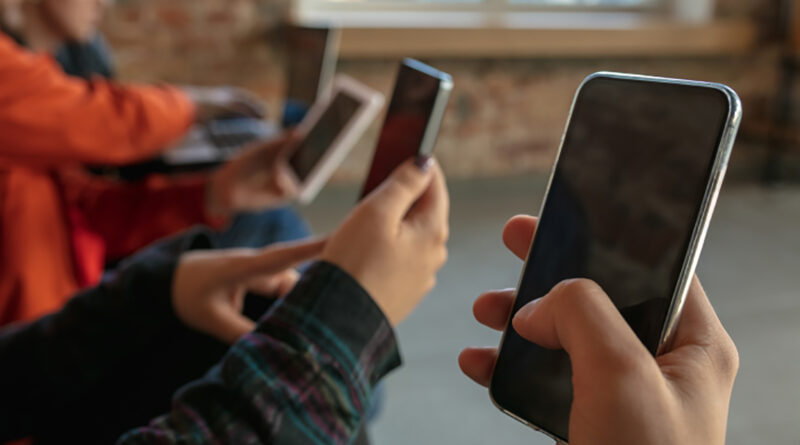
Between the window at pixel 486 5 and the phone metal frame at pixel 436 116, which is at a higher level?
the window at pixel 486 5

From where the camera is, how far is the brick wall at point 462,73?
2.71 meters

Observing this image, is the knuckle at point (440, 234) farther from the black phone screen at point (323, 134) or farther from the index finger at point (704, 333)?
the black phone screen at point (323, 134)

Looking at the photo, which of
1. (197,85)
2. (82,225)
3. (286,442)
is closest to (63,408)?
(286,442)

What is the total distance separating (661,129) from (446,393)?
4.07 feet

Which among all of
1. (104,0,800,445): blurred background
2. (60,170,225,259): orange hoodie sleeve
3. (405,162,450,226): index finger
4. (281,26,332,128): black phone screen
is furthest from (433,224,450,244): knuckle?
(104,0,800,445): blurred background

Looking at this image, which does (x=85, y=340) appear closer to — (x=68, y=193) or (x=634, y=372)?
(x=634, y=372)

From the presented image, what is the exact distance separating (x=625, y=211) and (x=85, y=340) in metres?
0.47

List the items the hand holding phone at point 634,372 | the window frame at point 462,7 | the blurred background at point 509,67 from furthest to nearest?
the window frame at point 462,7 → the blurred background at point 509,67 → the hand holding phone at point 634,372

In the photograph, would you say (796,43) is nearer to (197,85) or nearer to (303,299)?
(197,85)

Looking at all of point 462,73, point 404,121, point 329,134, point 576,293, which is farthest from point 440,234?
point 462,73

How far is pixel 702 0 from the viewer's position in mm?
3234

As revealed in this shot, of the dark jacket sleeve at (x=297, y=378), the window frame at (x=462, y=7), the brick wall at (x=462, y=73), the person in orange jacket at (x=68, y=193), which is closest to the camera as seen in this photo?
the dark jacket sleeve at (x=297, y=378)

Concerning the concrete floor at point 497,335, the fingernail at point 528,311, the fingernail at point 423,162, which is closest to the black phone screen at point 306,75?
the concrete floor at point 497,335

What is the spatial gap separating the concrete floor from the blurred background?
0.04 ft
